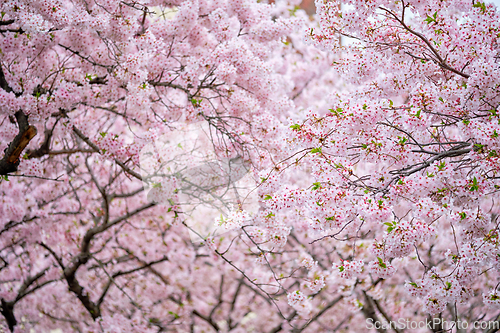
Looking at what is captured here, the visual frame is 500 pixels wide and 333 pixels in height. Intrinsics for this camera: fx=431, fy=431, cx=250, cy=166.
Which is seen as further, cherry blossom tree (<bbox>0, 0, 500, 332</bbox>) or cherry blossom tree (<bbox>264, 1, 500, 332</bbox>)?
cherry blossom tree (<bbox>0, 0, 500, 332</bbox>)

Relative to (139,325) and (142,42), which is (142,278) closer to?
(139,325)

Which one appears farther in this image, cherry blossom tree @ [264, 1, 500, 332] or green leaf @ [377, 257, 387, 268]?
green leaf @ [377, 257, 387, 268]

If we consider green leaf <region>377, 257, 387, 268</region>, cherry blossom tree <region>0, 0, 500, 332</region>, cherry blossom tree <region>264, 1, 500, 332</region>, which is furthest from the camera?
green leaf <region>377, 257, 387, 268</region>

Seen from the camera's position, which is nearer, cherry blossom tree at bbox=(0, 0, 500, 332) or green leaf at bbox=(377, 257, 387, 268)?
cherry blossom tree at bbox=(0, 0, 500, 332)

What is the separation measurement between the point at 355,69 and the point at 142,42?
2.27 m

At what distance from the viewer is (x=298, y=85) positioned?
9969mm

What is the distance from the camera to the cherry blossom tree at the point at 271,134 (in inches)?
135

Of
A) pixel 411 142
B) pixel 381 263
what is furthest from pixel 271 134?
pixel 381 263

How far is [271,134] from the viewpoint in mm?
4996

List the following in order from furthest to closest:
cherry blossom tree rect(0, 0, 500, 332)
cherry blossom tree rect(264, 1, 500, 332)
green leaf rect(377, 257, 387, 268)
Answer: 1. green leaf rect(377, 257, 387, 268)
2. cherry blossom tree rect(0, 0, 500, 332)
3. cherry blossom tree rect(264, 1, 500, 332)

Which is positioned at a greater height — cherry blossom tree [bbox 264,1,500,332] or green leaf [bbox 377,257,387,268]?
cherry blossom tree [bbox 264,1,500,332]

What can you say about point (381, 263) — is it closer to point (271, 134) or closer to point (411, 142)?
point (411, 142)

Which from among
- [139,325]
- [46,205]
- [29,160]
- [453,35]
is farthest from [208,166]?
[46,205]

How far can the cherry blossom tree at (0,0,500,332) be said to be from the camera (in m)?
3.42
